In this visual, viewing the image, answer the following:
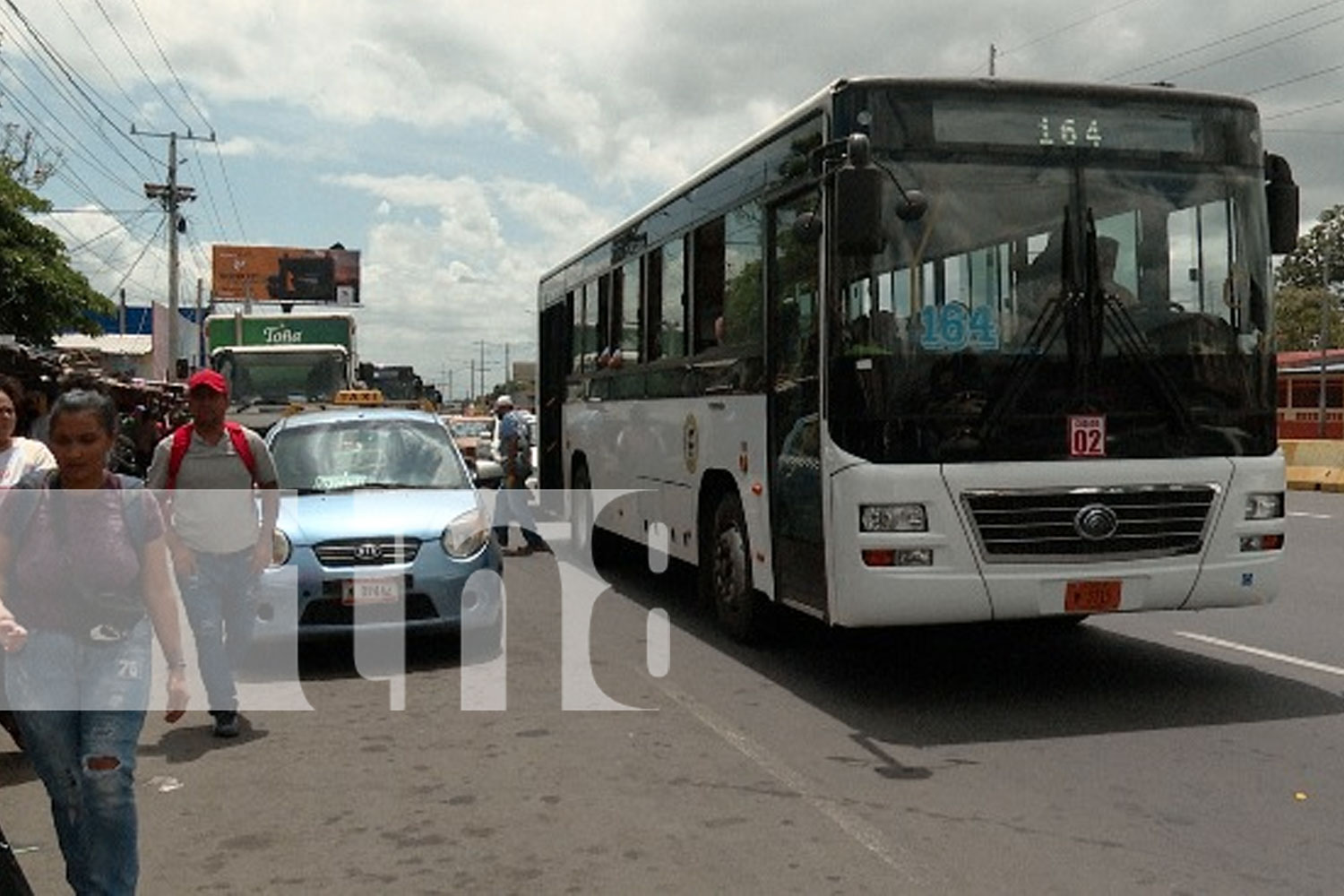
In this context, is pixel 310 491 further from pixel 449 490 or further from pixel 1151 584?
pixel 1151 584

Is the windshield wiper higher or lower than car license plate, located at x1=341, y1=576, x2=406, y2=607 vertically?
higher

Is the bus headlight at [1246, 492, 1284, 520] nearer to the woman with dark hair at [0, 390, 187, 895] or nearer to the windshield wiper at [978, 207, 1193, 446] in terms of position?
the windshield wiper at [978, 207, 1193, 446]

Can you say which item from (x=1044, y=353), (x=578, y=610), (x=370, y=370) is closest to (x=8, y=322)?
(x=370, y=370)

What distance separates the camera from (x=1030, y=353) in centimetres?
702

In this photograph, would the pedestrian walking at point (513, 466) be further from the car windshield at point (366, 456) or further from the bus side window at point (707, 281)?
the bus side window at point (707, 281)

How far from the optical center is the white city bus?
6922 mm

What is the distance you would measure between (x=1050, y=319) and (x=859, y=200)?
1.21m

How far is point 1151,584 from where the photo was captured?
7098 millimetres

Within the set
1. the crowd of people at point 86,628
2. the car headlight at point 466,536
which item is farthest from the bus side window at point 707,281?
the crowd of people at point 86,628

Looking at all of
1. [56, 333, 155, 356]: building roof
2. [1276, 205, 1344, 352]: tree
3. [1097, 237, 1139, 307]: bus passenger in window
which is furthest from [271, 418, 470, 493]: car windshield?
[1276, 205, 1344, 352]: tree

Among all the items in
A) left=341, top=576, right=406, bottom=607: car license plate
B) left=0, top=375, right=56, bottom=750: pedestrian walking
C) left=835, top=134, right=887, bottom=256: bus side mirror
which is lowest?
left=341, top=576, right=406, bottom=607: car license plate

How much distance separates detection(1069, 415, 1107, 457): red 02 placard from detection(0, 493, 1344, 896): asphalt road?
1348 mm

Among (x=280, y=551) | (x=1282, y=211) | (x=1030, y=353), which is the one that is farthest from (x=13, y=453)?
(x=1282, y=211)

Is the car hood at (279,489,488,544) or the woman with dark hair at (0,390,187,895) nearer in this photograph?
the woman with dark hair at (0,390,187,895)
